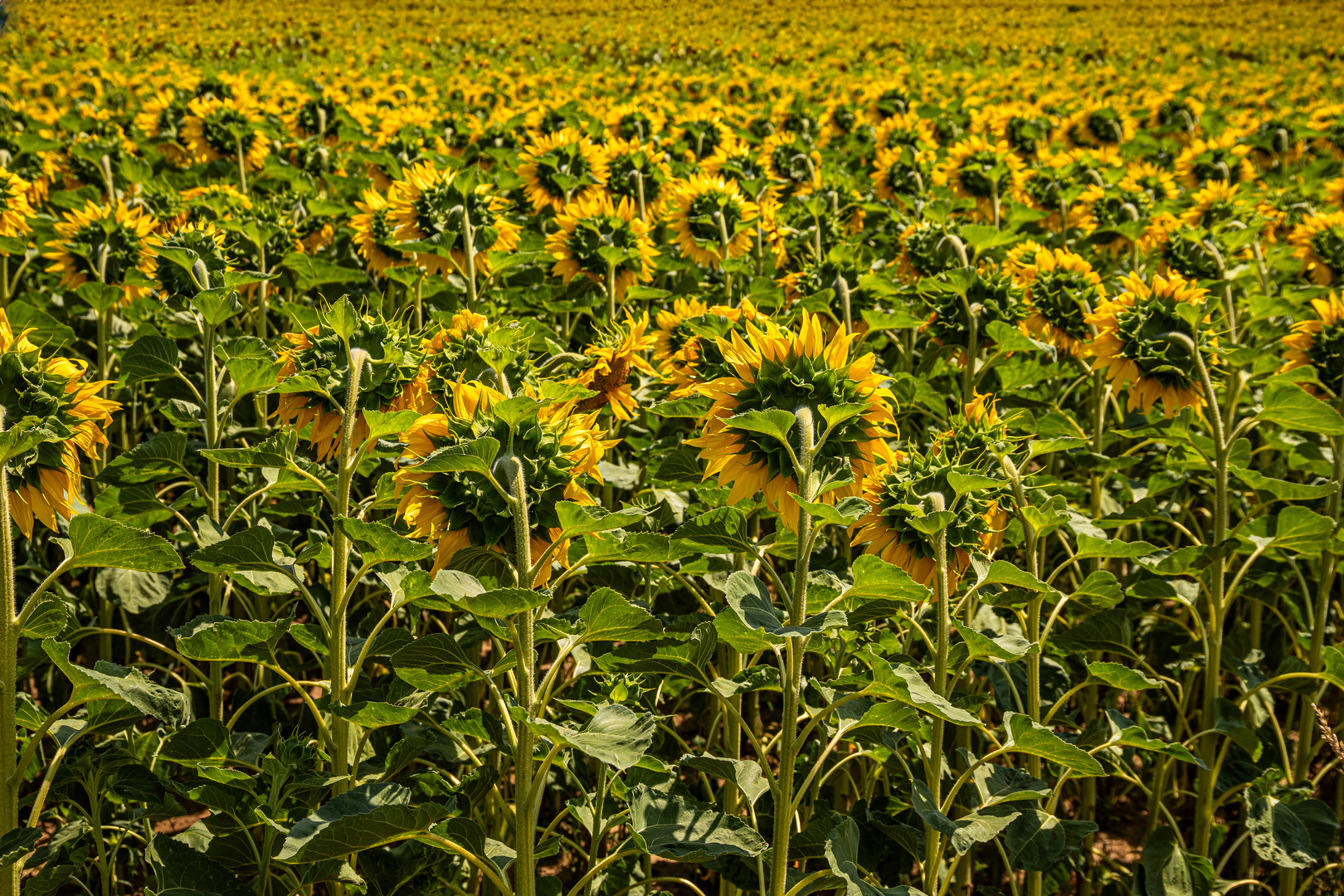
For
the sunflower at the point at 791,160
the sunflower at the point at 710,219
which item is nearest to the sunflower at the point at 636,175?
the sunflower at the point at 710,219

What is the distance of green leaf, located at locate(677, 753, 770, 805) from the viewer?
1.63m

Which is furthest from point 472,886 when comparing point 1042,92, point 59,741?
point 1042,92

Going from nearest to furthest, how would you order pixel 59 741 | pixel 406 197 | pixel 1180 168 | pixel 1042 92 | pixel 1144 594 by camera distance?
1. pixel 59 741
2. pixel 1144 594
3. pixel 406 197
4. pixel 1180 168
5. pixel 1042 92

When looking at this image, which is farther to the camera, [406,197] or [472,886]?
[406,197]

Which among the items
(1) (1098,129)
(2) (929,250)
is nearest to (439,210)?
(2) (929,250)

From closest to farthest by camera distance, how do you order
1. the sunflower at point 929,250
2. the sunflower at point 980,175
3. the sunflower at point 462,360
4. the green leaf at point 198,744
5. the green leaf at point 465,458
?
the green leaf at point 465,458 < the green leaf at point 198,744 < the sunflower at point 462,360 < the sunflower at point 929,250 < the sunflower at point 980,175

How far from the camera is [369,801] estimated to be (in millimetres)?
1479

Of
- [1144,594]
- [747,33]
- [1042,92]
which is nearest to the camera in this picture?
[1144,594]

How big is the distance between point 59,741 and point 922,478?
4.82ft

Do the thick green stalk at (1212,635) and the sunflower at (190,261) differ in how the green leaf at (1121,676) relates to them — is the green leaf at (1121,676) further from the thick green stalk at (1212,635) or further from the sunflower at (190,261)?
the sunflower at (190,261)

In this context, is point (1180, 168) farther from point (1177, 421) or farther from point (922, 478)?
point (922, 478)

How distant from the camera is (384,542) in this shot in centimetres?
151

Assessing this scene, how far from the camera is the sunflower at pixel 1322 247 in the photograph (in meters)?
3.90

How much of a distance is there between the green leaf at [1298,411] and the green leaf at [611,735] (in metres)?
1.54
